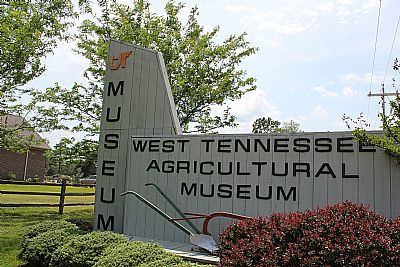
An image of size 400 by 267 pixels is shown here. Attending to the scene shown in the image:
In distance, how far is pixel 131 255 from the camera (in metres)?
4.94

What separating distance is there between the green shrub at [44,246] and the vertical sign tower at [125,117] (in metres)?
1.32

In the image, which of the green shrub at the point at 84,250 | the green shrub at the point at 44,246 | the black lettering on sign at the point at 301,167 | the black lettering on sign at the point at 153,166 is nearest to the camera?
the green shrub at the point at 84,250

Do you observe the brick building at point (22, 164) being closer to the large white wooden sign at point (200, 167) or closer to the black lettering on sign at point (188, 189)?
the large white wooden sign at point (200, 167)

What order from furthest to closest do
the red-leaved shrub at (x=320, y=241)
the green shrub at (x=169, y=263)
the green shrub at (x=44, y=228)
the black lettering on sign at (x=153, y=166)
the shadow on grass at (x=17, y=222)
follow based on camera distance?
1. the black lettering on sign at (x=153, y=166)
2. the shadow on grass at (x=17, y=222)
3. the green shrub at (x=44, y=228)
4. the green shrub at (x=169, y=263)
5. the red-leaved shrub at (x=320, y=241)

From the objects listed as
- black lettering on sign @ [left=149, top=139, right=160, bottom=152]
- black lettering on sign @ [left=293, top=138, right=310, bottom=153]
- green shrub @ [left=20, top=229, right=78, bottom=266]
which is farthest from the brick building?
black lettering on sign @ [left=293, top=138, right=310, bottom=153]

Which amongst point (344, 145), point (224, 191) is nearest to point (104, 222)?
point (224, 191)

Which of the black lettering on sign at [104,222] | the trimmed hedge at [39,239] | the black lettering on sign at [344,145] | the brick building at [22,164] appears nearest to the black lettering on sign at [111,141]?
the black lettering on sign at [104,222]

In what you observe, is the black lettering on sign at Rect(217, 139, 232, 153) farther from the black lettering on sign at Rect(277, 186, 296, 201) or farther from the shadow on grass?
the shadow on grass

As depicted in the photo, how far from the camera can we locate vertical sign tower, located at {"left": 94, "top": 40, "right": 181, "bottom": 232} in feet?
25.1

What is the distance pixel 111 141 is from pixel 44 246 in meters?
2.52

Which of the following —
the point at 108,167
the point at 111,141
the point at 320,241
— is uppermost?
the point at 111,141

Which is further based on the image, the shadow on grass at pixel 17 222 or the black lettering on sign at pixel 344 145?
the shadow on grass at pixel 17 222

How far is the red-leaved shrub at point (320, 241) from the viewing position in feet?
11.9

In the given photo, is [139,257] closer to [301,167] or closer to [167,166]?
[167,166]
